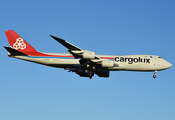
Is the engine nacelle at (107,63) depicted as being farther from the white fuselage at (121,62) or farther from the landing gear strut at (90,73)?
the landing gear strut at (90,73)

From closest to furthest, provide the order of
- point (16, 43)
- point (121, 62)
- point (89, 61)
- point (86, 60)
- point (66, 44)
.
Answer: point (66, 44) < point (86, 60) < point (89, 61) < point (121, 62) < point (16, 43)

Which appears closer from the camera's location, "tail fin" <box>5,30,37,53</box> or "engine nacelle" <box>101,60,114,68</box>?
"engine nacelle" <box>101,60,114,68</box>

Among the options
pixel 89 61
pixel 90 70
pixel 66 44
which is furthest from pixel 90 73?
pixel 66 44

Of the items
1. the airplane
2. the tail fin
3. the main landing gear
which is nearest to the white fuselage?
the airplane

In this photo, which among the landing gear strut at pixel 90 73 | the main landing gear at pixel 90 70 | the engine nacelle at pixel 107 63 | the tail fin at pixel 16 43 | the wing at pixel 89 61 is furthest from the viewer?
the tail fin at pixel 16 43

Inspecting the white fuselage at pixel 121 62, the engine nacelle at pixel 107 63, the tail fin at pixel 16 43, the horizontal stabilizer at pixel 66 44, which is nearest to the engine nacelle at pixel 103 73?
the white fuselage at pixel 121 62

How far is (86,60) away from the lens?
1638 inches

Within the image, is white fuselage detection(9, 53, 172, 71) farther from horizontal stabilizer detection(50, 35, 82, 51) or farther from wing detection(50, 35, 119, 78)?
horizontal stabilizer detection(50, 35, 82, 51)

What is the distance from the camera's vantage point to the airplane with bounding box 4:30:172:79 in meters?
42.4

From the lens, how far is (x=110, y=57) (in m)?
45.4

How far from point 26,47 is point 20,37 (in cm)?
235

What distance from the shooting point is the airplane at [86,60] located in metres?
42.4

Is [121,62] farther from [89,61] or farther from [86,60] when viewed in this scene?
[86,60]

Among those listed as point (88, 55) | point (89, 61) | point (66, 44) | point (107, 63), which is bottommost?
point (107, 63)
